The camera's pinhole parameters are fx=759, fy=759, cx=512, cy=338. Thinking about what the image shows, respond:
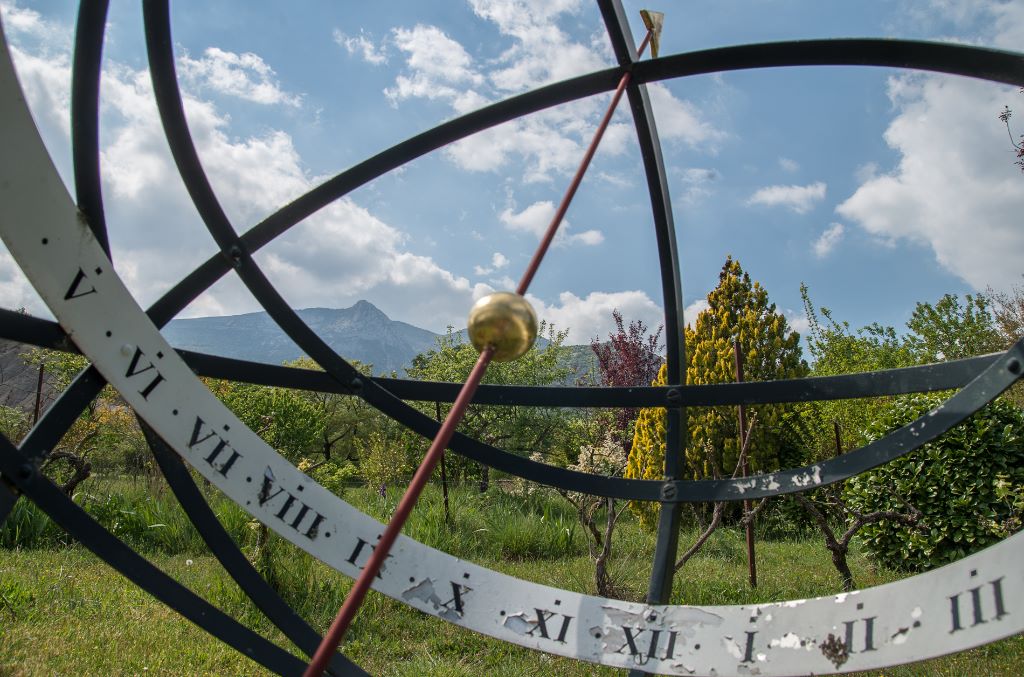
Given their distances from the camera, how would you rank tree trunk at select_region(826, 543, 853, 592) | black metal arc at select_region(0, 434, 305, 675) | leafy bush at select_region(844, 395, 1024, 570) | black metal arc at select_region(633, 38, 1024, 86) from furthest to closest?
leafy bush at select_region(844, 395, 1024, 570) → tree trunk at select_region(826, 543, 853, 592) → black metal arc at select_region(633, 38, 1024, 86) → black metal arc at select_region(0, 434, 305, 675)

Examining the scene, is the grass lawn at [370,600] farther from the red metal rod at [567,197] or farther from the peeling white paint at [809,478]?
the red metal rod at [567,197]

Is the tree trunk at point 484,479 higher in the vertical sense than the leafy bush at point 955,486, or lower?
higher

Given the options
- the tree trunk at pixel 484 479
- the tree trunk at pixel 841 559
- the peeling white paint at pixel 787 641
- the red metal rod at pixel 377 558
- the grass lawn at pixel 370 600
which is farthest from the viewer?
the tree trunk at pixel 484 479

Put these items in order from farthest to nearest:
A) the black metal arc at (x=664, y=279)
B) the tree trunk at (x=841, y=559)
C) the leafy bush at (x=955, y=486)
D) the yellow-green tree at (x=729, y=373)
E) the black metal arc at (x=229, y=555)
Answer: the yellow-green tree at (x=729, y=373) → the leafy bush at (x=955, y=486) → the tree trunk at (x=841, y=559) → the black metal arc at (x=664, y=279) → the black metal arc at (x=229, y=555)

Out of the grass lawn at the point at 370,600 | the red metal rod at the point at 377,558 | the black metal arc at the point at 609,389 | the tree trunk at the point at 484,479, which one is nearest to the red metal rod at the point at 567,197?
the red metal rod at the point at 377,558

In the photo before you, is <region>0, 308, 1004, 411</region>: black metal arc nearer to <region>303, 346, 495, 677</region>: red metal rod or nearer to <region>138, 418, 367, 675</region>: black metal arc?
<region>138, 418, 367, 675</region>: black metal arc

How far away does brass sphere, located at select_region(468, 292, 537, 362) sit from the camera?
1500mm

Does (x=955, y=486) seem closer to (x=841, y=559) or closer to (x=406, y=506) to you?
(x=841, y=559)

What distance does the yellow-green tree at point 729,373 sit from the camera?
7434 millimetres

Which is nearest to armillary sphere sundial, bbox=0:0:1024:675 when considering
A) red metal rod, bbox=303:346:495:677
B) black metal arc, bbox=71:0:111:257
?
black metal arc, bbox=71:0:111:257

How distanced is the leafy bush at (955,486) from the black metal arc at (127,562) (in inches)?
173

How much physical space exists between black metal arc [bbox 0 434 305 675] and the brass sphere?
116 centimetres

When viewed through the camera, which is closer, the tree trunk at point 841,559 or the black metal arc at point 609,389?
the black metal arc at point 609,389

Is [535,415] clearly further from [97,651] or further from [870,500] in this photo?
[97,651]
